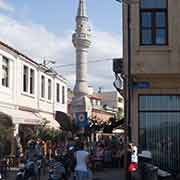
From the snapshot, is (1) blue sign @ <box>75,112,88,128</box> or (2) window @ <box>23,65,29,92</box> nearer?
(1) blue sign @ <box>75,112,88,128</box>

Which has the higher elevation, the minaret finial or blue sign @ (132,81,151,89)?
the minaret finial

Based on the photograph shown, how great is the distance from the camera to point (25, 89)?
3438cm

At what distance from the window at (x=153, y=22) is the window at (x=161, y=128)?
2219mm

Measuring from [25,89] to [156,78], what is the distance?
53.8 feet

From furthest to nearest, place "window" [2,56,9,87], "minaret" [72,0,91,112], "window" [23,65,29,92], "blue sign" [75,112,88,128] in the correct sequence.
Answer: "minaret" [72,0,91,112] < "window" [23,65,29,92] < "window" [2,56,9,87] < "blue sign" [75,112,88,128]

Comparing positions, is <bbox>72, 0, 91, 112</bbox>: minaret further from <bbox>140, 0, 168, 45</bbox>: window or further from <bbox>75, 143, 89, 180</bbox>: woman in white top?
<bbox>75, 143, 89, 180</bbox>: woman in white top

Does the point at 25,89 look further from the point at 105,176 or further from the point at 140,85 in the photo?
the point at 140,85

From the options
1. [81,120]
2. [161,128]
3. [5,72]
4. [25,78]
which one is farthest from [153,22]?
[25,78]

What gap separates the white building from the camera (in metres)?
29.7

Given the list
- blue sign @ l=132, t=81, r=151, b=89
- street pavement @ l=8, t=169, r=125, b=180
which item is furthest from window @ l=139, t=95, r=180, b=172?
street pavement @ l=8, t=169, r=125, b=180

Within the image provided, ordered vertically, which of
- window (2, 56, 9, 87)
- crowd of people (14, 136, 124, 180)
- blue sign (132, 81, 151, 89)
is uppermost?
window (2, 56, 9, 87)

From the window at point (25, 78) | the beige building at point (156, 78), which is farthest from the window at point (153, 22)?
the window at point (25, 78)

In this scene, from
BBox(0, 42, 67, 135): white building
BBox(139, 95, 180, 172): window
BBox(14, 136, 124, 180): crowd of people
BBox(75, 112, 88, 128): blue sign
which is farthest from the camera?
BBox(0, 42, 67, 135): white building

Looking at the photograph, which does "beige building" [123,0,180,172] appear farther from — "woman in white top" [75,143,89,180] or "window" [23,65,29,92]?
"window" [23,65,29,92]
